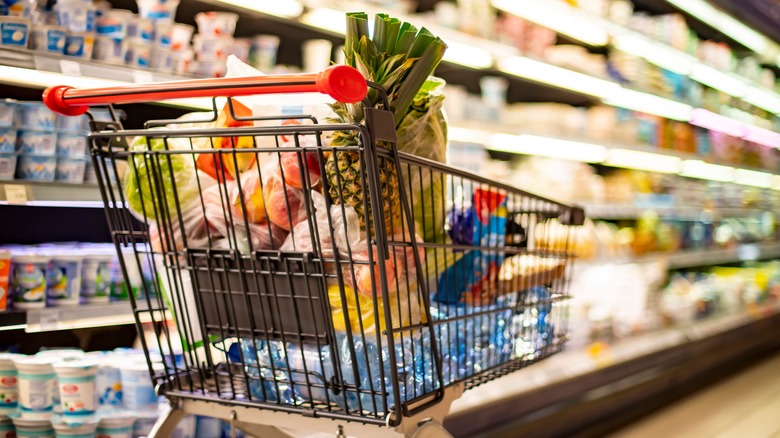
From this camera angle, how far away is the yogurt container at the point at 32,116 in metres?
1.88

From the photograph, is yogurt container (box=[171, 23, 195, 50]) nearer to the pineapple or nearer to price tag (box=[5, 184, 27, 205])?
price tag (box=[5, 184, 27, 205])

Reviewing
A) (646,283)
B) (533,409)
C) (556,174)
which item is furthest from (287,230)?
(646,283)

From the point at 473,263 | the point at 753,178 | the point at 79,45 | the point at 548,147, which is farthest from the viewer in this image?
the point at 753,178

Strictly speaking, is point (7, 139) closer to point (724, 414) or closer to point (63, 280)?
point (63, 280)

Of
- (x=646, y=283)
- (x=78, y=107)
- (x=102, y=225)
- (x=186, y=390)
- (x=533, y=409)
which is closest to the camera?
(x=78, y=107)

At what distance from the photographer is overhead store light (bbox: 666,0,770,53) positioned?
16.1ft

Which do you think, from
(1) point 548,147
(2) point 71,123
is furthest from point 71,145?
(1) point 548,147

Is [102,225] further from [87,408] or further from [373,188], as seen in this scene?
[373,188]

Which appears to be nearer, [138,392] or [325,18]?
[138,392]

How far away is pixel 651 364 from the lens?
12.7 feet

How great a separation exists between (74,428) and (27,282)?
42 cm

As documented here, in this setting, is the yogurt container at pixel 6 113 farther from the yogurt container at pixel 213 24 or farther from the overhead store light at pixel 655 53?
the overhead store light at pixel 655 53

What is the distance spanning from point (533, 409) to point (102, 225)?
1854 millimetres

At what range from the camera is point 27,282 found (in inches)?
73.4
